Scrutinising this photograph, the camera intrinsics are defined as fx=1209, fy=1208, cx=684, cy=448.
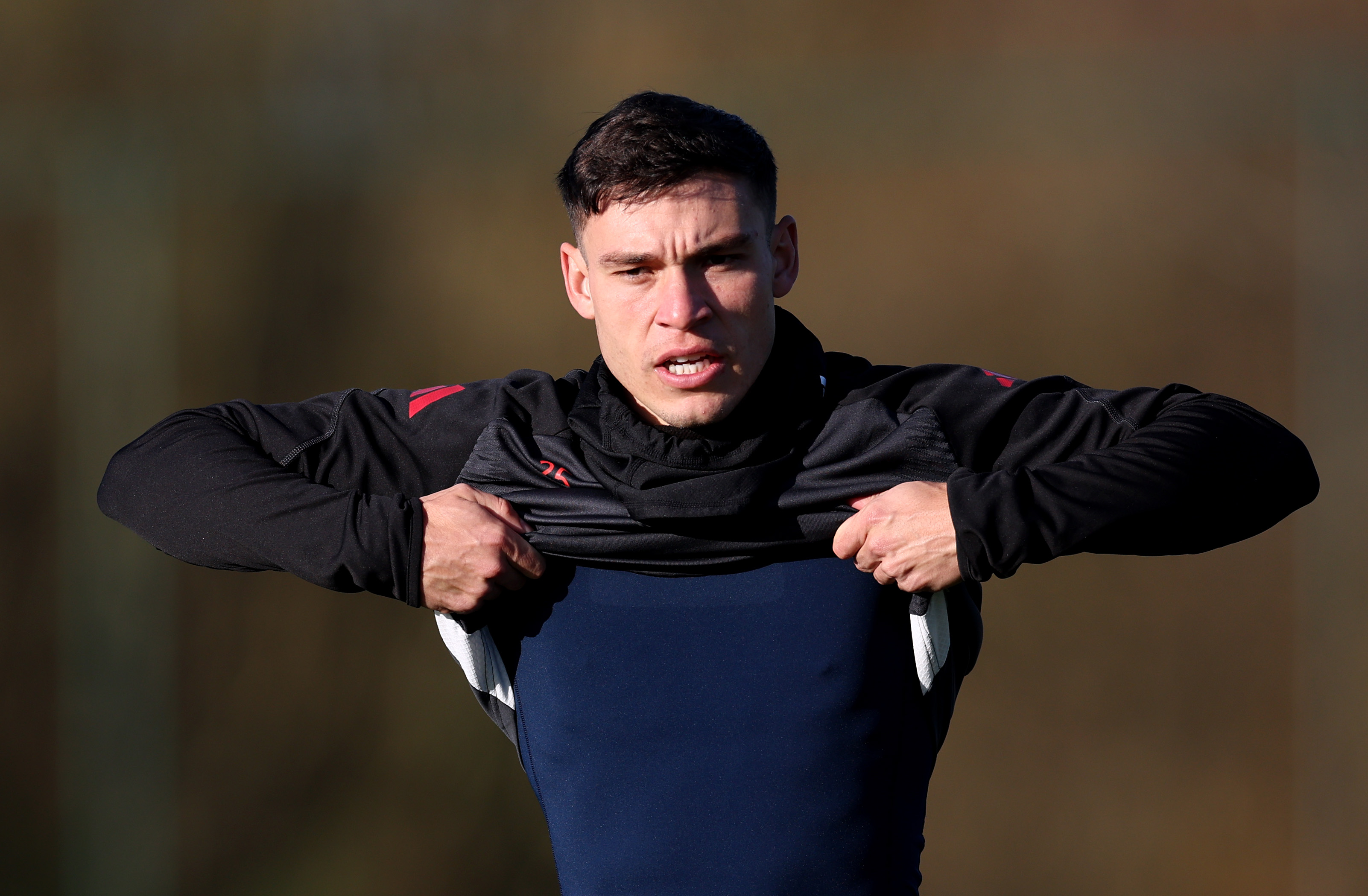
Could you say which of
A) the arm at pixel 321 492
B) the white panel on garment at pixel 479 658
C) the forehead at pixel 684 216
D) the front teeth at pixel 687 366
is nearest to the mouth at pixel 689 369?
the front teeth at pixel 687 366

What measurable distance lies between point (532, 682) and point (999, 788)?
1629mm

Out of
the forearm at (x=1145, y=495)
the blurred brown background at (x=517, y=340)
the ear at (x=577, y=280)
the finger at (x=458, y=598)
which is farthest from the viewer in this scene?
the blurred brown background at (x=517, y=340)

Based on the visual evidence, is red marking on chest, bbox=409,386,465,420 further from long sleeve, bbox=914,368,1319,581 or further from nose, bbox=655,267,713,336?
long sleeve, bbox=914,368,1319,581

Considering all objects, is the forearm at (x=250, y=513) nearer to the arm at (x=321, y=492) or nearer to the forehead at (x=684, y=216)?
the arm at (x=321, y=492)

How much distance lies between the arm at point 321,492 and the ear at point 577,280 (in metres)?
0.15

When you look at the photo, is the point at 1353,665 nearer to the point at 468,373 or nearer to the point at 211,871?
the point at 468,373

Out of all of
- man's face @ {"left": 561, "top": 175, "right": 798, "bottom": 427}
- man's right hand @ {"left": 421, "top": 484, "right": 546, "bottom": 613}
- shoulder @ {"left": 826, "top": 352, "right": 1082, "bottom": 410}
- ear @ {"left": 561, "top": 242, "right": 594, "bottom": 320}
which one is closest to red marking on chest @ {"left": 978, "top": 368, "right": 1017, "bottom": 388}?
shoulder @ {"left": 826, "top": 352, "right": 1082, "bottom": 410}

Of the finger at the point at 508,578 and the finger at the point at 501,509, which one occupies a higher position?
the finger at the point at 501,509

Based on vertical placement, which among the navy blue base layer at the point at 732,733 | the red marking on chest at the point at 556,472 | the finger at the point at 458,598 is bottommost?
the navy blue base layer at the point at 732,733

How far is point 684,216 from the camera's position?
113 centimetres

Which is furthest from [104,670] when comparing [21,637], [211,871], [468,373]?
[468,373]

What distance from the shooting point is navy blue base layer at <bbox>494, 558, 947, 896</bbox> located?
3.77 ft

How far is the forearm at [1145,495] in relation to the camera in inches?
41.6

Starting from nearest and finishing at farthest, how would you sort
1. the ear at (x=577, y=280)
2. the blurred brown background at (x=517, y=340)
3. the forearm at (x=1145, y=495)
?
the forearm at (x=1145, y=495) → the ear at (x=577, y=280) → the blurred brown background at (x=517, y=340)
